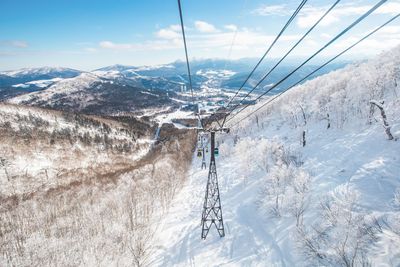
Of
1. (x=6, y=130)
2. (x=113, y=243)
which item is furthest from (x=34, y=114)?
(x=113, y=243)

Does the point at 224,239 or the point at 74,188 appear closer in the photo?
the point at 224,239

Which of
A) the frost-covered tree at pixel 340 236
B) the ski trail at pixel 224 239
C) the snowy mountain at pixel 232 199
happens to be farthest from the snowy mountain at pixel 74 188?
the frost-covered tree at pixel 340 236

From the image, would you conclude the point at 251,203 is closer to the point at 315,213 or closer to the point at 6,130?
the point at 315,213

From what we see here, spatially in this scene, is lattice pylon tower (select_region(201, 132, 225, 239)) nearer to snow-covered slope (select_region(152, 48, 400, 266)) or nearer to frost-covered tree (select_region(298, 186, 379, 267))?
snow-covered slope (select_region(152, 48, 400, 266))

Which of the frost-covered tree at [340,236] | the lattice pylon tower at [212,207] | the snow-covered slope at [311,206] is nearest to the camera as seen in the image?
the frost-covered tree at [340,236]

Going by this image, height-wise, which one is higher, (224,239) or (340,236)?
(340,236)

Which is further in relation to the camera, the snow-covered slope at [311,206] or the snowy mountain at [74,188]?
the snowy mountain at [74,188]

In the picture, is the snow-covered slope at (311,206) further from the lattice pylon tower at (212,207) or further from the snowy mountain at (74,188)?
the snowy mountain at (74,188)

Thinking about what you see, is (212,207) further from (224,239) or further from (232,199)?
(232,199)

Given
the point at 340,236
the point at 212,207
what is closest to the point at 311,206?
the point at 340,236

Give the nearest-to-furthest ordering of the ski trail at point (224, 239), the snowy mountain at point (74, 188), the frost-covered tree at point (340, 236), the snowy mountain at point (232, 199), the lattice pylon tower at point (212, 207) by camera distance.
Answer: the frost-covered tree at point (340, 236) < the snowy mountain at point (232, 199) < the lattice pylon tower at point (212, 207) < the ski trail at point (224, 239) < the snowy mountain at point (74, 188)
